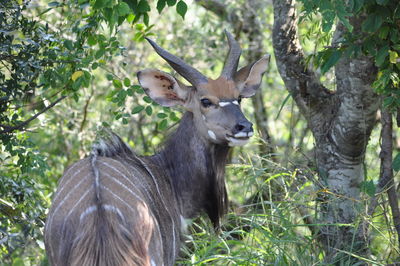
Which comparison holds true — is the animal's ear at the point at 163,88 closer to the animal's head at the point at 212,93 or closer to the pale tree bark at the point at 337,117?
the animal's head at the point at 212,93

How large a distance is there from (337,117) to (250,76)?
2.41 ft

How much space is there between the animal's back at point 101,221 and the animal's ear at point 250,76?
1.75 m

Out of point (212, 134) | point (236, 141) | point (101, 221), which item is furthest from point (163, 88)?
point (101, 221)

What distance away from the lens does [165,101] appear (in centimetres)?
555

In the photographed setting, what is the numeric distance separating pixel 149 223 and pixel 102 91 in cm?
543

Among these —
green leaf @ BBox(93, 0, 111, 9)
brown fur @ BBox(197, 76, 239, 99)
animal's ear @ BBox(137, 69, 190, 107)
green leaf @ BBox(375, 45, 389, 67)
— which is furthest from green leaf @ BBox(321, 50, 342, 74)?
green leaf @ BBox(93, 0, 111, 9)

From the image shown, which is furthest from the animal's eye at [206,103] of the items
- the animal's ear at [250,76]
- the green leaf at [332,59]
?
the green leaf at [332,59]

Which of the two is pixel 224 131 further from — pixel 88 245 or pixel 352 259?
pixel 88 245

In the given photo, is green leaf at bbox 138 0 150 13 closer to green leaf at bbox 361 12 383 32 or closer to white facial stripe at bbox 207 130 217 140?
white facial stripe at bbox 207 130 217 140

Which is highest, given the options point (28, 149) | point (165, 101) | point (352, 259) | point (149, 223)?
point (165, 101)

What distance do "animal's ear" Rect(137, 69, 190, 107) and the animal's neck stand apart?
0.95 ft

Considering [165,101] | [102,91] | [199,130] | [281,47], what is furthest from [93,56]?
[102,91]

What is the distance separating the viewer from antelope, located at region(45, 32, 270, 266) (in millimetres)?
3637

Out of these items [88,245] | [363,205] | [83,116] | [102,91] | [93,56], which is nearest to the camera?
[88,245]
